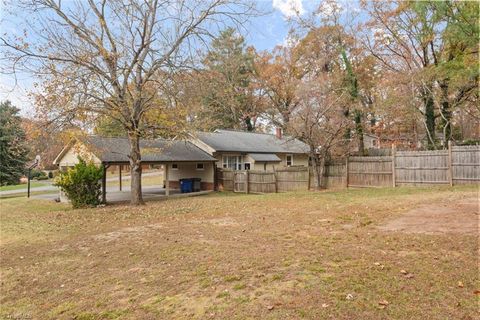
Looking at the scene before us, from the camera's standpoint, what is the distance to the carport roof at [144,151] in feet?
53.8

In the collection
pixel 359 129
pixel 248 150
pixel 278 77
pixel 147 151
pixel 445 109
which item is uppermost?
pixel 278 77

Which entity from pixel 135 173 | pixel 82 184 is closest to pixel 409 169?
pixel 135 173

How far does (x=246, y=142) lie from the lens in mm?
27375

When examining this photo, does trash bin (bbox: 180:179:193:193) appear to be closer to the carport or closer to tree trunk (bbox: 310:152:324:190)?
the carport

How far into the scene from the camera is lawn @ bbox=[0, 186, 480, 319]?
3559 millimetres

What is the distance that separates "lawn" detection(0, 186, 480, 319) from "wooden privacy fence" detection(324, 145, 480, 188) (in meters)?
7.07

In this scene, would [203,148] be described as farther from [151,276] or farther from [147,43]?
[151,276]

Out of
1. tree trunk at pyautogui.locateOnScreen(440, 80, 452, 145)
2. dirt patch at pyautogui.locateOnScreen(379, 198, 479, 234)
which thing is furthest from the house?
dirt patch at pyautogui.locateOnScreen(379, 198, 479, 234)

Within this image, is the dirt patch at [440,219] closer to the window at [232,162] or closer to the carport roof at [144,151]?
the carport roof at [144,151]

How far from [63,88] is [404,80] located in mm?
19137

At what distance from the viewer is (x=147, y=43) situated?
14156 mm

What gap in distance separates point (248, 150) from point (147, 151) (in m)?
10.9

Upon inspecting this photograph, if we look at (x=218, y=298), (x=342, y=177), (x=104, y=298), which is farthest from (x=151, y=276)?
(x=342, y=177)

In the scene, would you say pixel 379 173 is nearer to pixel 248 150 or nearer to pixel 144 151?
pixel 248 150
